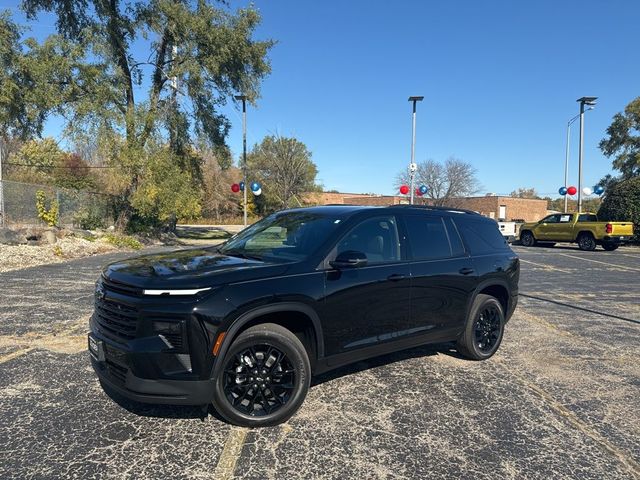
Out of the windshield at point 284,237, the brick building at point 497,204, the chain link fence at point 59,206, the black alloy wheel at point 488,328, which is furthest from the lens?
the brick building at point 497,204

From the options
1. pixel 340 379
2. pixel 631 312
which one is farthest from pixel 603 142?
pixel 340 379

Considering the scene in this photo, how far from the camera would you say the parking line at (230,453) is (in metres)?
2.91

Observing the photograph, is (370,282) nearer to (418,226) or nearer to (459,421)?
(418,226)

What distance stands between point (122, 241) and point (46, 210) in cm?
300

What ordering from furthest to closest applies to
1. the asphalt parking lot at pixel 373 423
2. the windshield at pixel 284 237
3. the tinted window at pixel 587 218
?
the tinted window at pixel 587 218, the windshield at pixel 284 237, the asphalt parking lot at pixel 373 423

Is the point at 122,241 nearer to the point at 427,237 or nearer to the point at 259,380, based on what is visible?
the point at 427,237

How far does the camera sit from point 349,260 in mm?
3766

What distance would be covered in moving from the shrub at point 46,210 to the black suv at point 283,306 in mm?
16017

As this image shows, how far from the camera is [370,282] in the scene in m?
4.08

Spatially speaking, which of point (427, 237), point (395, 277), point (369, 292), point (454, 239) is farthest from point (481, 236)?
point (369, 292)

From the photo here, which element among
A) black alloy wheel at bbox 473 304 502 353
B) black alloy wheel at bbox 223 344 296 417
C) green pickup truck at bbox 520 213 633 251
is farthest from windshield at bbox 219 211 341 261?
green pickup truck at bbox 520 213 633 251

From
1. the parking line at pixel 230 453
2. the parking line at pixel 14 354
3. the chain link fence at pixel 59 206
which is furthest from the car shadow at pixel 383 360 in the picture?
the chain link fence at pixel 59 206

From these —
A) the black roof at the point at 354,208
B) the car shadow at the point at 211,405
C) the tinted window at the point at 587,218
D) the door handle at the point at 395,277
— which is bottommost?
the car shadow at the point at 211,405

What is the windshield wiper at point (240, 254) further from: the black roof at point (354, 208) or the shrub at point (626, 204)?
the shrub at point (626, 204)
